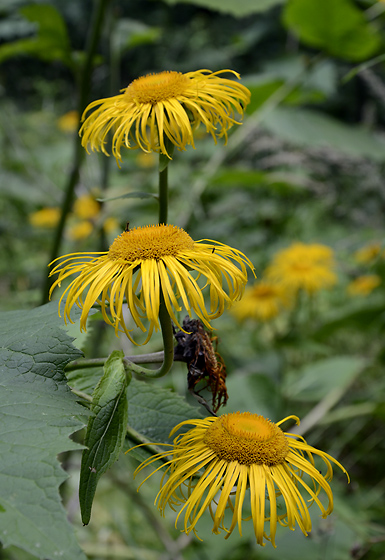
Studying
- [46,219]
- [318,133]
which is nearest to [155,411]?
[318,133]

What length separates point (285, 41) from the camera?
624 cm

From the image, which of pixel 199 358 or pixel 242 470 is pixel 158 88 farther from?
pixel 242 470

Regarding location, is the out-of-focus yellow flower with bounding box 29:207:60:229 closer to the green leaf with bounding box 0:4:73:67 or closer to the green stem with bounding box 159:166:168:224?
the green leaf with bounding box 0:4:73:67

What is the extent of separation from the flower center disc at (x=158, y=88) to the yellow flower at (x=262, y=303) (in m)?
1.54

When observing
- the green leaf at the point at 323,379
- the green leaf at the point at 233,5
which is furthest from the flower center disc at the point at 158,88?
the green leaf at the point at 323,379

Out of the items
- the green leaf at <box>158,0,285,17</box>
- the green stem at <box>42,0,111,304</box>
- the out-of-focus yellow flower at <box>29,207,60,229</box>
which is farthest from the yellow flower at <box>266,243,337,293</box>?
the out-of-focus yellow flower at <box>29,207,60,229</box>

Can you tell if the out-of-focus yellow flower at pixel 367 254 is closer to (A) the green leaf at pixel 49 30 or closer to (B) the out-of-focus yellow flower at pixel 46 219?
(A) the green leaf at pixel 49 30

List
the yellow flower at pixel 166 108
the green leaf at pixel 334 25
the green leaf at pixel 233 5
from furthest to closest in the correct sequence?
the green leaf at pixel 334 25
the green leaf at pixel 233 5
the yellow flower at pixel 166 108

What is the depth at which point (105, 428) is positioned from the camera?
46 centimetres

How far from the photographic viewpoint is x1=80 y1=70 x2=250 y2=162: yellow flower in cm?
57

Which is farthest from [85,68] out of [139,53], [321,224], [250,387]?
[139,53]

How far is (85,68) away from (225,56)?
514 cm

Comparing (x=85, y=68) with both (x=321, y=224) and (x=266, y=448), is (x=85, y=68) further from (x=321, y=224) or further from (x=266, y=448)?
(x=321, y=224)

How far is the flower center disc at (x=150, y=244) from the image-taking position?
0.49 m
